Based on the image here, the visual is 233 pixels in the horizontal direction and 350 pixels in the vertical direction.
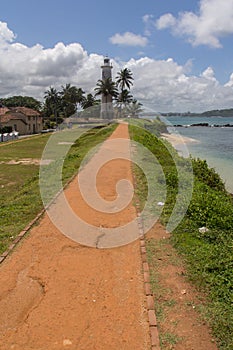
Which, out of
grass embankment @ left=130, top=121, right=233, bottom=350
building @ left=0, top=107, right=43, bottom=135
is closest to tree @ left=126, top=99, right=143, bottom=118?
building @ left=0, top=107, right=43, bottom=135

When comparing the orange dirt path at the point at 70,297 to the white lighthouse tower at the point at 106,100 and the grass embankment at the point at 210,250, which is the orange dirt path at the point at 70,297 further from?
the white lighthouse tower at the point at 106,100

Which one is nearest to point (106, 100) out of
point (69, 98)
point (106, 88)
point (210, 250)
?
point (106, 88)

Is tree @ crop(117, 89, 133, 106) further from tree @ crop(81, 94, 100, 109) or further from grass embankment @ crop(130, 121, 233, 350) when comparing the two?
grass embankment @ crop(130, 121, 233, 350)

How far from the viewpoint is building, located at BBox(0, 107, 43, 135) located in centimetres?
4644

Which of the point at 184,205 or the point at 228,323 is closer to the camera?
the point at 228,323

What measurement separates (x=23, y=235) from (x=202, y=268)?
3449mm

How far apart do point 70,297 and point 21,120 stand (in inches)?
1848

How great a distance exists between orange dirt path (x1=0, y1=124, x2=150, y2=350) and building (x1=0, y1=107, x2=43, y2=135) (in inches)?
1668

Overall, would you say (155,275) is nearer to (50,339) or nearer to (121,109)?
(50,339)

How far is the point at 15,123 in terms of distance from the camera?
47.6 m

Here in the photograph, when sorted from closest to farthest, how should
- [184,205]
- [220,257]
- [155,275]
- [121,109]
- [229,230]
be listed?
[155,275]
[220,257]
[229,230]
[184,205]
[121,109]

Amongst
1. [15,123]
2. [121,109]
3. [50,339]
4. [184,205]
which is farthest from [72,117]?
[50,339]

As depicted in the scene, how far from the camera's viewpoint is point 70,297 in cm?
452

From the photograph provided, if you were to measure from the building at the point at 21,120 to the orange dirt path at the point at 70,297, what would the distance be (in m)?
42.4
